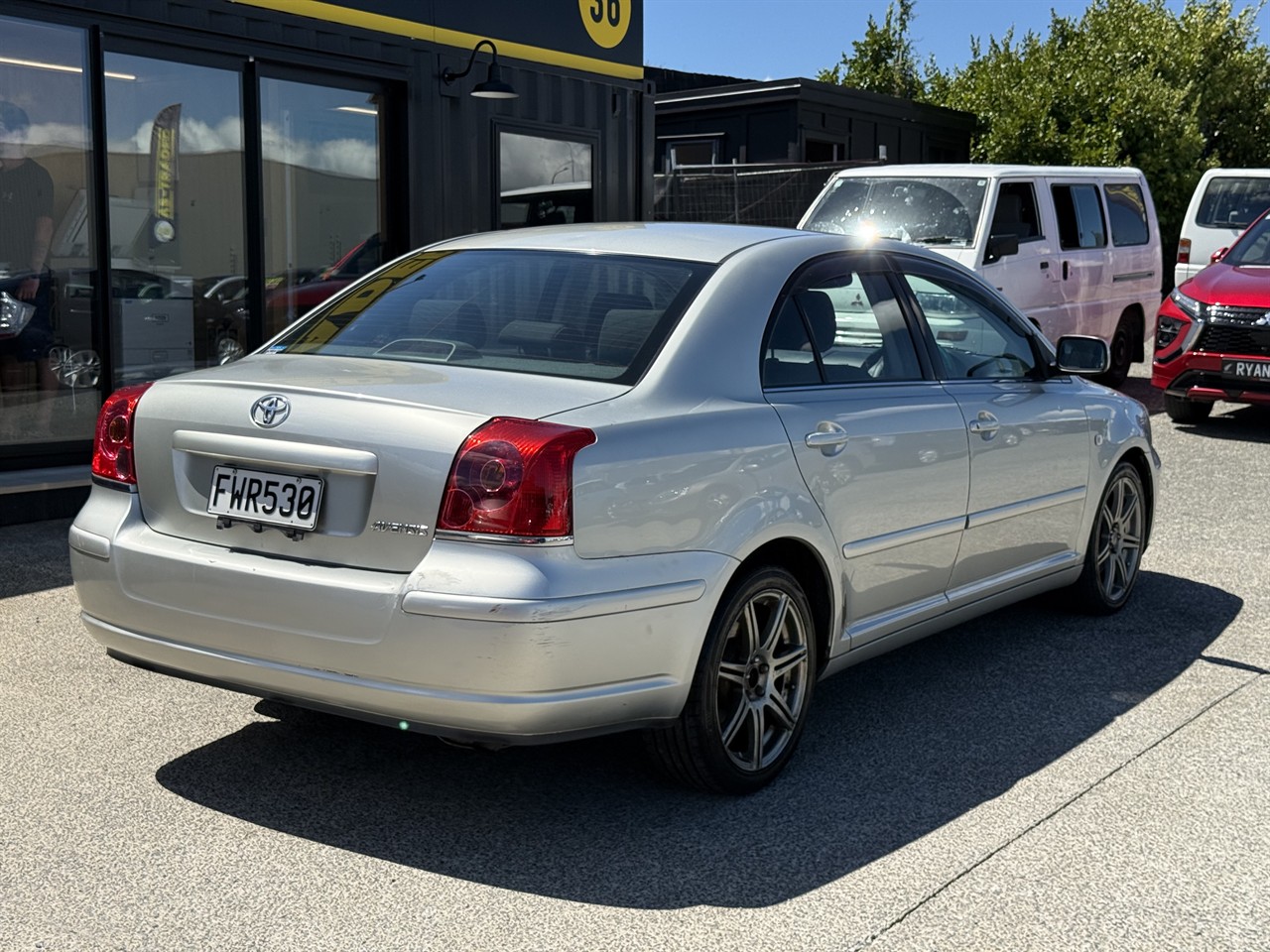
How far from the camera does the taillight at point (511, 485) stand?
3.54 meters

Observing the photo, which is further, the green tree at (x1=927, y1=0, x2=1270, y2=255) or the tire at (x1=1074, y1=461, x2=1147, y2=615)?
the green tree at (x1=927, y1=0, x2=1270, y2=255)

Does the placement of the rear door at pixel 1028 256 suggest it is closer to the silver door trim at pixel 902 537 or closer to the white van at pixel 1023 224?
the white van at pixel 1023 224

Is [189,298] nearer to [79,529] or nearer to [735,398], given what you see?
[79,529]

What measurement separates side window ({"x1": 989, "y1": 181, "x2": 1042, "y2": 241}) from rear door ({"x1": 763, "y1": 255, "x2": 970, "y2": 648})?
6994 millimetres

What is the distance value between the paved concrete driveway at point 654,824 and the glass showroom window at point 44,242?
322cm

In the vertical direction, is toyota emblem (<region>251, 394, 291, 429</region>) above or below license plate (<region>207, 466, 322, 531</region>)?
above

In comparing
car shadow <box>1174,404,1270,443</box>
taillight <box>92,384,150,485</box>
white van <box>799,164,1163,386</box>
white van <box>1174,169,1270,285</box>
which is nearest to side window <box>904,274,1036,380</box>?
taillight <box>92,384,150,485</box>

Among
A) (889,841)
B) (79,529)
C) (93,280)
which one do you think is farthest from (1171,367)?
(79,529)

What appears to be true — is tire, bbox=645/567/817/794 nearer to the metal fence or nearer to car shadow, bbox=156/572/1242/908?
car shadow, bbox=156/572/1242/908

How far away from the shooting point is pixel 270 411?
3.80 metres

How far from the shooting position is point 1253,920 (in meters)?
3.47

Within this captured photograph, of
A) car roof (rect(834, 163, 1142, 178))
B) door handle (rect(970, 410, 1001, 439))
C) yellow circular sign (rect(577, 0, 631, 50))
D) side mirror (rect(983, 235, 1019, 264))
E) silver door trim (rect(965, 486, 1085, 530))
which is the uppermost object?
yellow circular sign (rect(577, 0, 631, 50))

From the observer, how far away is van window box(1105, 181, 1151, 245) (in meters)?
13.6

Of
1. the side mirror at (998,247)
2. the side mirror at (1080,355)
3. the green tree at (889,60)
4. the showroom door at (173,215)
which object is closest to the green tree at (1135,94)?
the green tree at (889,60)
